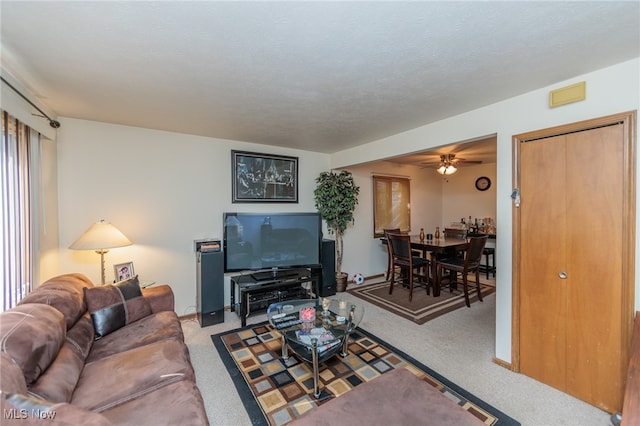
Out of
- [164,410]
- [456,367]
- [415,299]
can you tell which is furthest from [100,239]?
[415,299]

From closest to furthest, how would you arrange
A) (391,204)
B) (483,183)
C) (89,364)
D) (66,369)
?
(66,369) → (89,364) → (391,204) → (483,183)

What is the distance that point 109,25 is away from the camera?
4.34ft

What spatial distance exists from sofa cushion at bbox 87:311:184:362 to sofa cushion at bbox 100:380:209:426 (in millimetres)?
651

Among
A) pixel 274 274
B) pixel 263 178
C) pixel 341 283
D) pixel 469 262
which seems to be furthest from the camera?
pixel 341 283

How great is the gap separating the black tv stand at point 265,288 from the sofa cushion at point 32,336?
5.81ft

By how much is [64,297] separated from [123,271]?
1028mm

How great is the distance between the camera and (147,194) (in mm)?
3133

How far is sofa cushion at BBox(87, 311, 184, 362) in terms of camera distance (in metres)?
1.82

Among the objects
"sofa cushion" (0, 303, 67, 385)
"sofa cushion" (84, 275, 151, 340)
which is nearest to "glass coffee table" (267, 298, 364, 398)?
"sofa cushion" (84, 275, 151, 340)

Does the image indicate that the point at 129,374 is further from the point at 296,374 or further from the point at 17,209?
the point at 17,209

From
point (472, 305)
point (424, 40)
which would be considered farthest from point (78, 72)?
point (472, 305)

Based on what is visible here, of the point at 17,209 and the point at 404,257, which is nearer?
the point at 17,209

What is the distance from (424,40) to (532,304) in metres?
2.18

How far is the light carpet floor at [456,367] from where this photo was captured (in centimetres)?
177
